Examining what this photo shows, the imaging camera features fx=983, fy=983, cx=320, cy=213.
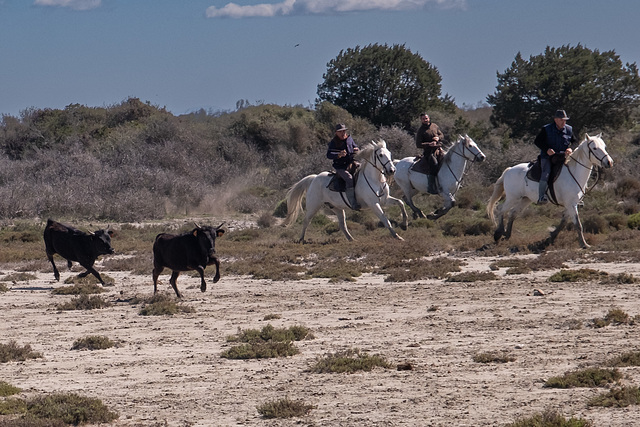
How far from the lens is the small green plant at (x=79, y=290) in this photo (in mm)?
15723

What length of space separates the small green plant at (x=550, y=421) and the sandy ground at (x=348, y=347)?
25 centimetres

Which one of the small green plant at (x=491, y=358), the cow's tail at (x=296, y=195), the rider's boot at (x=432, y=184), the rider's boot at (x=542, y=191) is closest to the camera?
the small green plant at (x=491, y=358)

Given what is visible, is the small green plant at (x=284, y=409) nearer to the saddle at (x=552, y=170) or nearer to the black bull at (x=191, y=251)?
the black bull at (x=191, y=251)

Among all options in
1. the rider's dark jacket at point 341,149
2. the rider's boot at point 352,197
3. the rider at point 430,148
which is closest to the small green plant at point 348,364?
the rider's boot at point 352,197

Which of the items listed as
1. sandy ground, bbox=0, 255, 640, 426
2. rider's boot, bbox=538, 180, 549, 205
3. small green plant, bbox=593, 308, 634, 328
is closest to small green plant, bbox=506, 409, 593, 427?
sandy ground, bbox=0, 255, 640, 426

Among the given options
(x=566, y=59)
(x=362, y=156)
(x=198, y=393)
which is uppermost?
(x=566, y=59)

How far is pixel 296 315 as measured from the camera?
13141mm

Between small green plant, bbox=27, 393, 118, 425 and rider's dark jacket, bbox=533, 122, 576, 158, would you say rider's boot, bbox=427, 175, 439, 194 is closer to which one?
rider's dark jacket, bbox=533, 122, 576, 158

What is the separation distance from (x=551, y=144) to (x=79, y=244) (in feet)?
29.5

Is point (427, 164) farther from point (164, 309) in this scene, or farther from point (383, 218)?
point (164, 309)

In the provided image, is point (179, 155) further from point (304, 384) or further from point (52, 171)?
point (304, 384)

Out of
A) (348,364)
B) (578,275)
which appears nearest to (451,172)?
(578,275)

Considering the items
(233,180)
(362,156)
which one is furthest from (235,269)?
(233,180)

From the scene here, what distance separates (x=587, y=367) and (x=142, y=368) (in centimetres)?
448
